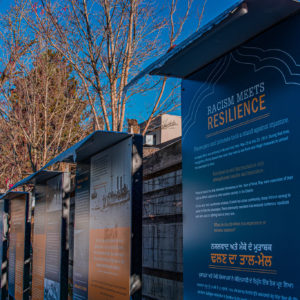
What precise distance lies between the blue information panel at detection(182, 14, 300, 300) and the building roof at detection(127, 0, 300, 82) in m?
0.06

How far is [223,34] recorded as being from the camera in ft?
9.47

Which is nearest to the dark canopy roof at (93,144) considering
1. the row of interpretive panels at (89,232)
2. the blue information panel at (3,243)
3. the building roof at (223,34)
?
the row of interpretive panels at (89,232)

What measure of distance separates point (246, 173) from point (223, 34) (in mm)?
931

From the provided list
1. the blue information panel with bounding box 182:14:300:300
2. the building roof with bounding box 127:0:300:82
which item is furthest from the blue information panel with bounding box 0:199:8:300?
the building roof with bounding box 127:0:300:82

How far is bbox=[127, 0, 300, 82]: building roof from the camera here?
2.52 metres

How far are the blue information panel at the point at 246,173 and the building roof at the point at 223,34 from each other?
0.20 ft

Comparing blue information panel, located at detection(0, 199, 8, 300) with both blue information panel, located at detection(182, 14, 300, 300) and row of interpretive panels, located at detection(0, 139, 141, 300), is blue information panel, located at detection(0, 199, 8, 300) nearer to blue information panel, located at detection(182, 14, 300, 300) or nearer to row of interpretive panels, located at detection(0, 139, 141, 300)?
row of interpretive panels, located at detection(0, 139, 141, 300)

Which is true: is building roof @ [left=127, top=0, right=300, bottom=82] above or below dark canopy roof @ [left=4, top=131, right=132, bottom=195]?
above

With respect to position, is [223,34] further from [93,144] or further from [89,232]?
[89,232]

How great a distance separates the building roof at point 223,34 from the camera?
2521 mm

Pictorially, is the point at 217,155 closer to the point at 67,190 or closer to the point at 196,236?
the point at 196,236

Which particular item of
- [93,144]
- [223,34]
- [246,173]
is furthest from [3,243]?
[223,34]

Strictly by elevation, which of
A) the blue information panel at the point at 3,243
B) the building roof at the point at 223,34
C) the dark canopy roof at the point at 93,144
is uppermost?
the building roof at the point at 223,34

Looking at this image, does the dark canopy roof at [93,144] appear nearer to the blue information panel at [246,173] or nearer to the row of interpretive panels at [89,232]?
the row of interpretive panels at [89,232]
